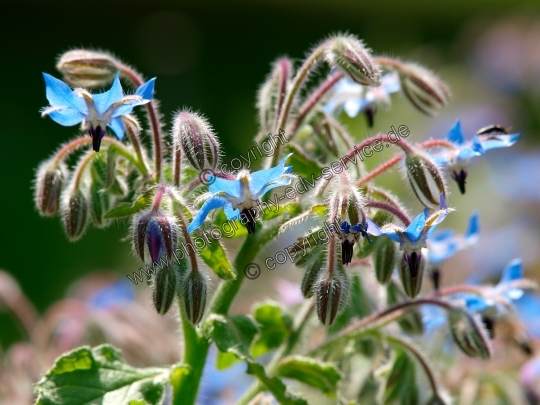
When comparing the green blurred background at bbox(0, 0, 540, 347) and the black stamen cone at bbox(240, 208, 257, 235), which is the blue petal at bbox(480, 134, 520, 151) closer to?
the black stamen cone at bbox(240, 208, 257, 235)

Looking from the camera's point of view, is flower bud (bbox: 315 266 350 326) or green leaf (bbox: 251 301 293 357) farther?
green leaf (bbox: 251 301 293 357)

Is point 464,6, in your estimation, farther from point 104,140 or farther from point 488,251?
point 104,140

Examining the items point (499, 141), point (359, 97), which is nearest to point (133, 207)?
point (359, 97)

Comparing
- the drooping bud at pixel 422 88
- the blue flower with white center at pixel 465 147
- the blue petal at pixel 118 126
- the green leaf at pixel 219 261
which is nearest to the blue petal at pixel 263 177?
the green leaf at pixel 219 261

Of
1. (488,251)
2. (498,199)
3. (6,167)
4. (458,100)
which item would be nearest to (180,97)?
(6,167)

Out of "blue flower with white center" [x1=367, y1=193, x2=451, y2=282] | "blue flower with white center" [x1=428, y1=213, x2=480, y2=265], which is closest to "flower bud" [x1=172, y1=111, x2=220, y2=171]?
"blue flower with white center" [x1=367, y1=193, x2=451, y2=282]

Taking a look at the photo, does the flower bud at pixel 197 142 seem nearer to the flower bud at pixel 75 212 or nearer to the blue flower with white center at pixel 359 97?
the flower bud at pixel 75 212
